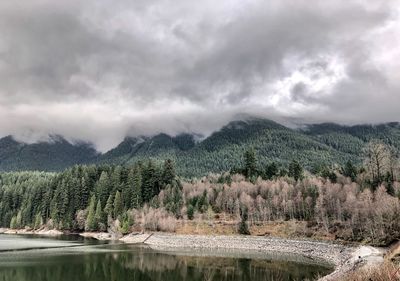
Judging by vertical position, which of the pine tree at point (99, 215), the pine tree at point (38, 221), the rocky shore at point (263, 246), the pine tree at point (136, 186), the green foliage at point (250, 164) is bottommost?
the rocky shore at point (263, 246)

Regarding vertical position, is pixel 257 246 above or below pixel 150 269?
below

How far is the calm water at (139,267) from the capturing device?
68.3 meters

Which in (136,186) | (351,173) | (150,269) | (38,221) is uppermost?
(351,173)

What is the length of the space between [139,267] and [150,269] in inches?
139

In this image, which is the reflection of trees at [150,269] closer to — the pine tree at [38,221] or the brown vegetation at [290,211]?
the brown vegetation at [290,211]

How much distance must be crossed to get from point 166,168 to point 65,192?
50.4 meters

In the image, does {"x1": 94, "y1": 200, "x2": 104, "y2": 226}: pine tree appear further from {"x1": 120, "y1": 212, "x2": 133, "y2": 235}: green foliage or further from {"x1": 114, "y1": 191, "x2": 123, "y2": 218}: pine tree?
{"x1": 120, "y1": 212, "x2": 133, "y2": 235}: green foliage

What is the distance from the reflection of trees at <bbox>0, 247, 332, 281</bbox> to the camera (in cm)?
6794

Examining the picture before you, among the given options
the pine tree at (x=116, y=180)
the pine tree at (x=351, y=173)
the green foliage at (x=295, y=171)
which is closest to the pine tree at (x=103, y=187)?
the pine tree at (x=116, y=180)

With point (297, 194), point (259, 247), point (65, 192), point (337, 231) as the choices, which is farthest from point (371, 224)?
point (65, 192)

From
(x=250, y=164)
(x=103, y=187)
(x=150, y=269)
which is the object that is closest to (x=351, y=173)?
(x=250, y=164)

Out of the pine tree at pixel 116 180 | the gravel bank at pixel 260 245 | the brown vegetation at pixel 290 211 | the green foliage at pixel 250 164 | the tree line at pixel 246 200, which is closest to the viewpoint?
the gravel bank at pixel 260 245

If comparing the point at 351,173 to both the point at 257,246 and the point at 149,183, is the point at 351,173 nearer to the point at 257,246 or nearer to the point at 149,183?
the point at 257,246

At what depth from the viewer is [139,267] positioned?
80.9 m
